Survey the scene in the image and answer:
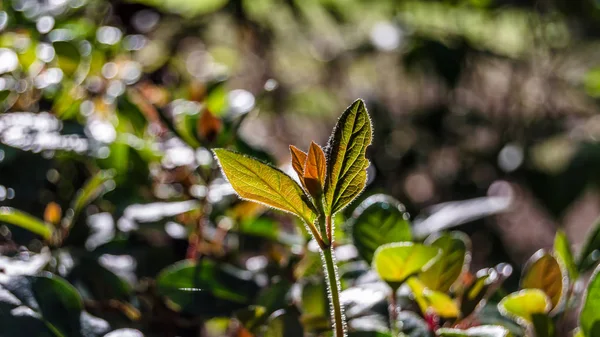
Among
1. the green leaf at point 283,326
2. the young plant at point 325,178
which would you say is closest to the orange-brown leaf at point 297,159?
the young plant at point 325,178

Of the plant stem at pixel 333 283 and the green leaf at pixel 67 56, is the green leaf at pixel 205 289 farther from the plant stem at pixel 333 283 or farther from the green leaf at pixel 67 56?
the green leaf at pixel 67 56

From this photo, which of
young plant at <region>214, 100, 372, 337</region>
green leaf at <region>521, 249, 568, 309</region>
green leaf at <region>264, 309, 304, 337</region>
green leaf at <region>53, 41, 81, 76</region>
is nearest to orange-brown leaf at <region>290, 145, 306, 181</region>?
young plant at <region>214, 100, 372, 337</region>

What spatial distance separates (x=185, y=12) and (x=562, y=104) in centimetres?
190

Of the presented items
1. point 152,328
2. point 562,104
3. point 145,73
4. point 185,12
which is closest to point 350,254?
point 152,328

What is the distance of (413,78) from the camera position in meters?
2.27

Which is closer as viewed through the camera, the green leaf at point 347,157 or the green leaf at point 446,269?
the green leaf at point 347,157

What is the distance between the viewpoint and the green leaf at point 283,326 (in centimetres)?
60

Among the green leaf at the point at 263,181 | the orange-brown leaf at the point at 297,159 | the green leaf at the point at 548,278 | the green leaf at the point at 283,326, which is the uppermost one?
the orange-brown leaf at the point at 297,159

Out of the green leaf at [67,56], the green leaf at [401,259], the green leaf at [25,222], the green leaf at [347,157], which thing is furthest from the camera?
the green leaf at [67,56]

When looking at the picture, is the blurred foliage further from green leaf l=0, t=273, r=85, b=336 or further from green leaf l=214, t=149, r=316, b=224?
green leaf l=214, t=149, r=316, b=224

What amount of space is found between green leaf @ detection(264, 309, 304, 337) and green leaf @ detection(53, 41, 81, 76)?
1.60 ft

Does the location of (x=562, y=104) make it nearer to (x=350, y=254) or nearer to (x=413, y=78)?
(x=413, y=78)

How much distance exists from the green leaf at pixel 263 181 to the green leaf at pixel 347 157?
0.02 m

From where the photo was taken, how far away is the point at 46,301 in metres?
0.58
